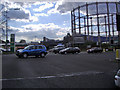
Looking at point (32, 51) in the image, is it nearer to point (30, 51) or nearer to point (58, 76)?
point (30, 51)

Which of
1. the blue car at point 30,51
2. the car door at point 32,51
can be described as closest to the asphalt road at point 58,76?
the blue car at point 30,51

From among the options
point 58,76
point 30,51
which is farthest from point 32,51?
point 58,76

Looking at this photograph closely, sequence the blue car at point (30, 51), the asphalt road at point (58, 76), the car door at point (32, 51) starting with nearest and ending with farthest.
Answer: the asphalt road at point (58, 76) < the blue car at point (30, 51) < the car door at point (32, 51)

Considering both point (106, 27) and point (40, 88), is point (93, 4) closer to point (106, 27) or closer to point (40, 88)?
point (106, 27)

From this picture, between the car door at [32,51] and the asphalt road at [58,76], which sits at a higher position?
the car door at [32,51]

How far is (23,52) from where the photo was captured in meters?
20.6

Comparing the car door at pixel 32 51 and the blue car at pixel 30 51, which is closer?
the blue car at pixel 30 51

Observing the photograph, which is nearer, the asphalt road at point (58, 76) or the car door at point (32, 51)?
the asphalt road at point (58, 76)

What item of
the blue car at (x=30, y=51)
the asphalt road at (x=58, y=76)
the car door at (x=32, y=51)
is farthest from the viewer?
the car door at (x=32, y=51)

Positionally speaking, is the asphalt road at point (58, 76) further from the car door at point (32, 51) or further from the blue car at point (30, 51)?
the car door at point (32, 51)

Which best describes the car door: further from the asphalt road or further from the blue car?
the asphalt road

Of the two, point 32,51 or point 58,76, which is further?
point 32,51

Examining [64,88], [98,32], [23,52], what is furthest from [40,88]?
[98,32]

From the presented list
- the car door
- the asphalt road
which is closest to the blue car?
the car door
